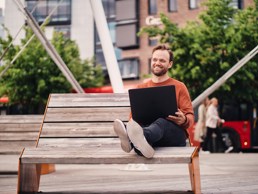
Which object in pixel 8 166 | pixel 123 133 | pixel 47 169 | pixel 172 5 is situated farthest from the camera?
pixel 172 5

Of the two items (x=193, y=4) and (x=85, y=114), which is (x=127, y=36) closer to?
→ (x=193, y=4)

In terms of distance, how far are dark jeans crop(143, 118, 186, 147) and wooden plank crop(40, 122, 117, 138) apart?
2.22ft

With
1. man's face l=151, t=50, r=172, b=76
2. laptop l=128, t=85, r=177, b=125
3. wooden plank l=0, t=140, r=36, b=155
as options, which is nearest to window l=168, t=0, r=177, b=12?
wooden plank l=0, t=140, r=36, b=155

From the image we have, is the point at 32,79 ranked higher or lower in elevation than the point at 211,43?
lower

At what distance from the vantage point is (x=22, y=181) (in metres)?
4.80

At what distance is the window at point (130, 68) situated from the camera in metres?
37.4

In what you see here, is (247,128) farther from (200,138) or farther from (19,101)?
(19,101)

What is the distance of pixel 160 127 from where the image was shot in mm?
4594

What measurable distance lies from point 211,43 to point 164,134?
18135 mm

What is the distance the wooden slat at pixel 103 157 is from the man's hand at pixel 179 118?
0.25 metres

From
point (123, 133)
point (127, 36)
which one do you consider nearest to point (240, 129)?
point (123, 133)

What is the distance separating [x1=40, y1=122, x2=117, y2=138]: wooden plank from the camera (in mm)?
5301

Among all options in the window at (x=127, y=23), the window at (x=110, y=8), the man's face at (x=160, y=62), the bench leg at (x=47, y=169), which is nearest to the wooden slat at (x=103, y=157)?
the man's face at (x=160, y=62)

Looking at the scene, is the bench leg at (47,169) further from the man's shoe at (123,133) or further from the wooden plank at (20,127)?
the man's shoe at (123,133)
